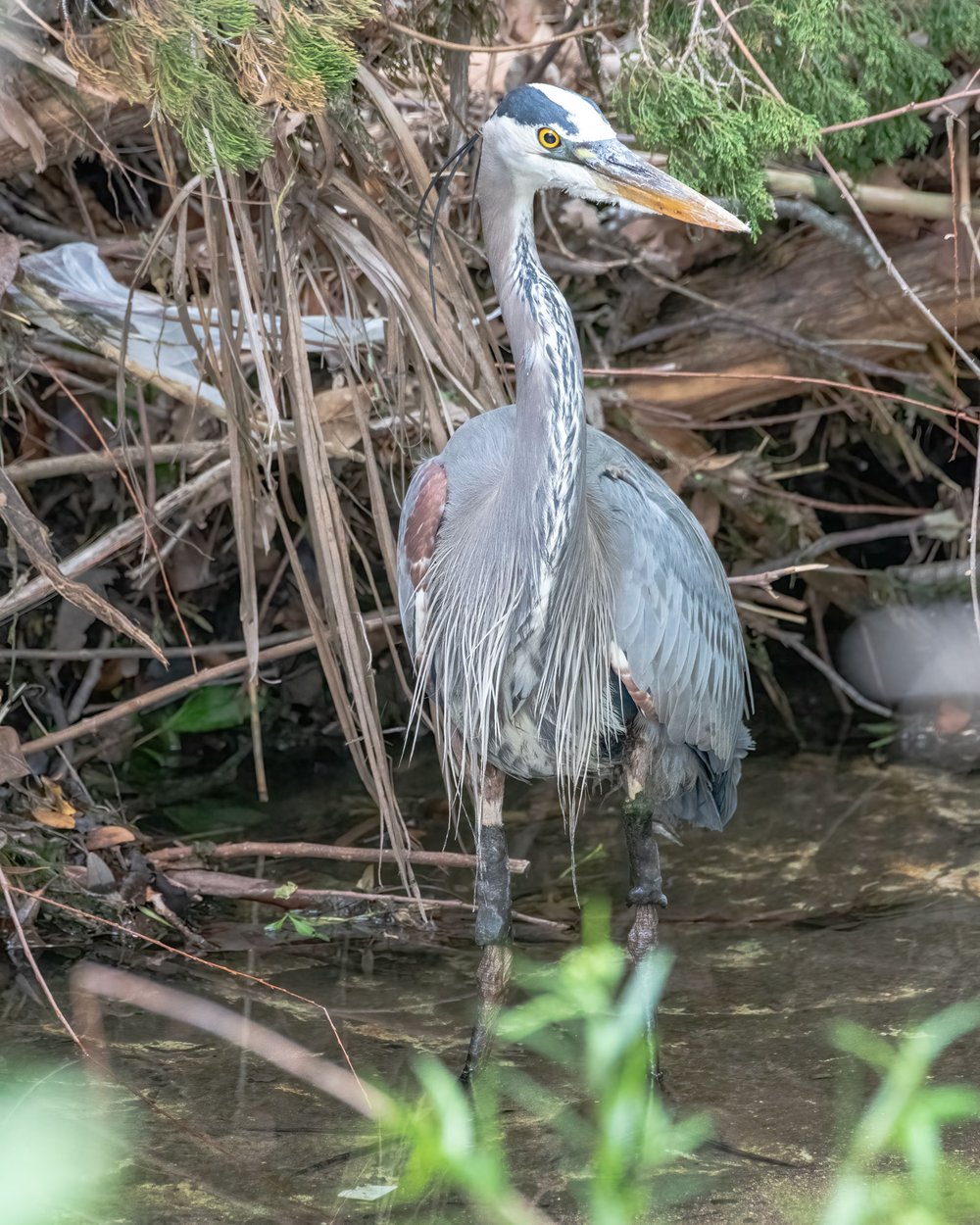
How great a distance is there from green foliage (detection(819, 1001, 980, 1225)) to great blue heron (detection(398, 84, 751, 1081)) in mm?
574

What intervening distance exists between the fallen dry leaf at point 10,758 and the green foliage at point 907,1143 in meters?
1.79

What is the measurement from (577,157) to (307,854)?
5.82 feet

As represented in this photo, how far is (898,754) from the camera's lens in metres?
4.78

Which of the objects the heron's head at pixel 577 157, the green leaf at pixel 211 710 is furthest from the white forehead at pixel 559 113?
the green leaf at pixel 211 710

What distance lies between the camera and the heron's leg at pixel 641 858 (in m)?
3.14

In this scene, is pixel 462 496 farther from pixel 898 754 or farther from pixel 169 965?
pixel 898 754

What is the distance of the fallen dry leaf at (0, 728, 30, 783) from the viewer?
3.23m

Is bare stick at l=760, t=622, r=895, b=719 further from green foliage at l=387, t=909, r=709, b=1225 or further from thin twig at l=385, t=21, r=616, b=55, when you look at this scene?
thin twig at l=385, t=21, r=616, b=55

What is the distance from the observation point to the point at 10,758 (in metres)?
3.24

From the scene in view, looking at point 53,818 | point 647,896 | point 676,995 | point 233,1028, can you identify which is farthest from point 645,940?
point 53,818

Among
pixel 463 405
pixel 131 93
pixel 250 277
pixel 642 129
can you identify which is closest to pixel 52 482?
pixel 463 405

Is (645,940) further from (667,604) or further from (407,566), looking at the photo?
(407,566)

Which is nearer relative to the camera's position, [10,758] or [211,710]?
[10,758]

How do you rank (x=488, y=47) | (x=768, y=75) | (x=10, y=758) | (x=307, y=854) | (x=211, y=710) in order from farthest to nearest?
(x=211, y=710)
(x=307, y=854)
(x=10, y=758)
(x=768, y=75)
(x=488, y=47)
